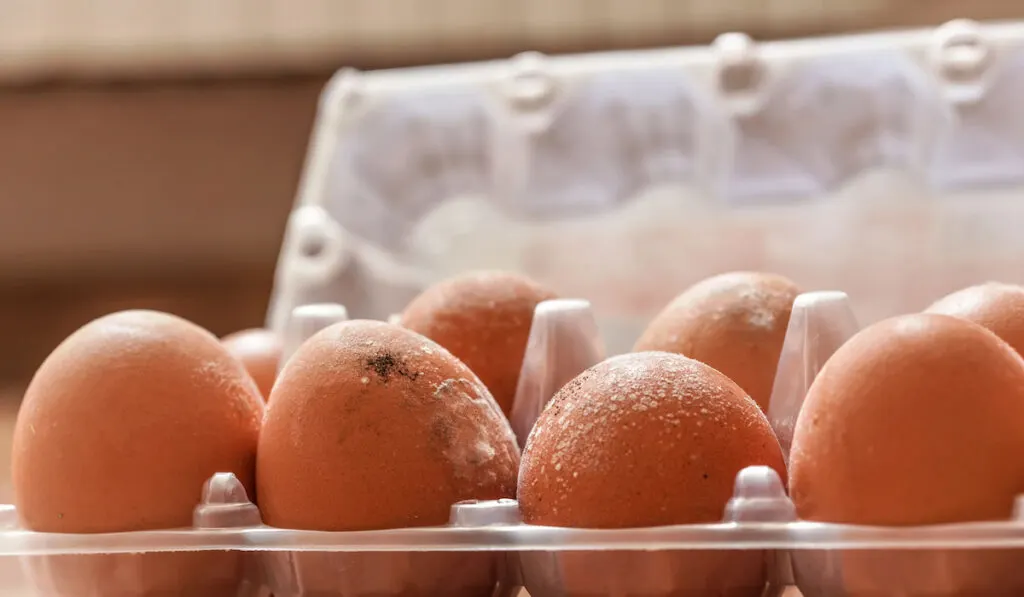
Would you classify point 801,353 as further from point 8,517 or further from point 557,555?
point 8,517

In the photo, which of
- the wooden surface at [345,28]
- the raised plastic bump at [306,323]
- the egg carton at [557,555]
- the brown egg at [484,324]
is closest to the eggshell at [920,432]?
the egg carton at [557,555]

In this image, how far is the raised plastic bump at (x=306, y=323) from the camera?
680 mm

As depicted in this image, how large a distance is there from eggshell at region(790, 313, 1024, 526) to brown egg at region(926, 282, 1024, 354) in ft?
0.35

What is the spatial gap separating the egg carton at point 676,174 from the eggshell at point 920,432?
643mm

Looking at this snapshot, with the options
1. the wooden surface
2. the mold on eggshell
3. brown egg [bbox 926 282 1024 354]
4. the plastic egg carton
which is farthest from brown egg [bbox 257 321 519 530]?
the wooden surface

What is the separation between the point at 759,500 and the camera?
16.6 inches

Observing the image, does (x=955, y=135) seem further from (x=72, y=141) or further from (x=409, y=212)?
(x=72, y=141)

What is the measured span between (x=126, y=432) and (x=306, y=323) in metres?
0.19

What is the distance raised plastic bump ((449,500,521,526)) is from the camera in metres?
0.45

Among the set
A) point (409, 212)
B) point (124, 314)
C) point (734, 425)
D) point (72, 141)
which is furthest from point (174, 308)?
point (734, 425)

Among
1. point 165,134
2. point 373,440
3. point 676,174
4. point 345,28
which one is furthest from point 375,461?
point 165,134

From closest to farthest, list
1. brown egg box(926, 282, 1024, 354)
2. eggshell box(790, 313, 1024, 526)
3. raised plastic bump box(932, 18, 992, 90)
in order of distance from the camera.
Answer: eggshell box(790, 313, 1024, 526) < brown egg box(926, 282, 1024, 354) < raised plastic bump box(932, 18, 992, 90)

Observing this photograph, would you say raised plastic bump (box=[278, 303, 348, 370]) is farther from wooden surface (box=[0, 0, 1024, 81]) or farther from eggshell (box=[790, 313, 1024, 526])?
wooden surface (box=[0, 0, 1024, 81])

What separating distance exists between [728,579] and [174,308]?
2388mm
